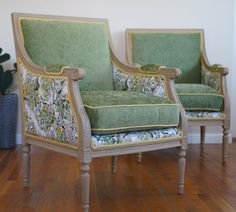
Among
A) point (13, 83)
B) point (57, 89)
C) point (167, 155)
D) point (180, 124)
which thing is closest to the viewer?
point (57, 89)

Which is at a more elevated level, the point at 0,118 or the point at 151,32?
the point at 151,32

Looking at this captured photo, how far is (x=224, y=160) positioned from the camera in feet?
9.64

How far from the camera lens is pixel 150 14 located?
352cm

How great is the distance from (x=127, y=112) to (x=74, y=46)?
0.70m

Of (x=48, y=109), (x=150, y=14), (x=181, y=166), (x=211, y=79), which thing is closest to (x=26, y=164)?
(x=48, y=109)

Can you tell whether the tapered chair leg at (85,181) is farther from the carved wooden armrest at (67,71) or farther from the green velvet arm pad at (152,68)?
the green velvet arm pad at (152,68)

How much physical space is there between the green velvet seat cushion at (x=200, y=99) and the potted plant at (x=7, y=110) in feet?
4.15

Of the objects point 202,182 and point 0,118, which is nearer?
point 202,182

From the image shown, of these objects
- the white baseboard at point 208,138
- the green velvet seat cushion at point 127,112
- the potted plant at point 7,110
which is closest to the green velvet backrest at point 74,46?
the green velvet seat cushion at point 127,112

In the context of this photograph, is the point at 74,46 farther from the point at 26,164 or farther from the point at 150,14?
the point at 150,14

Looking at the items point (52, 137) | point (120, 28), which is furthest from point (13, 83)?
point (52, 137)

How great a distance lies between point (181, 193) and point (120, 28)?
1696mm

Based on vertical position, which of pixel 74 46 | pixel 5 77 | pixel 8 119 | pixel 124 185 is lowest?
pixel 124 185

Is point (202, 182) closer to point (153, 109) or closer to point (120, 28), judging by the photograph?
point (153, 109)
